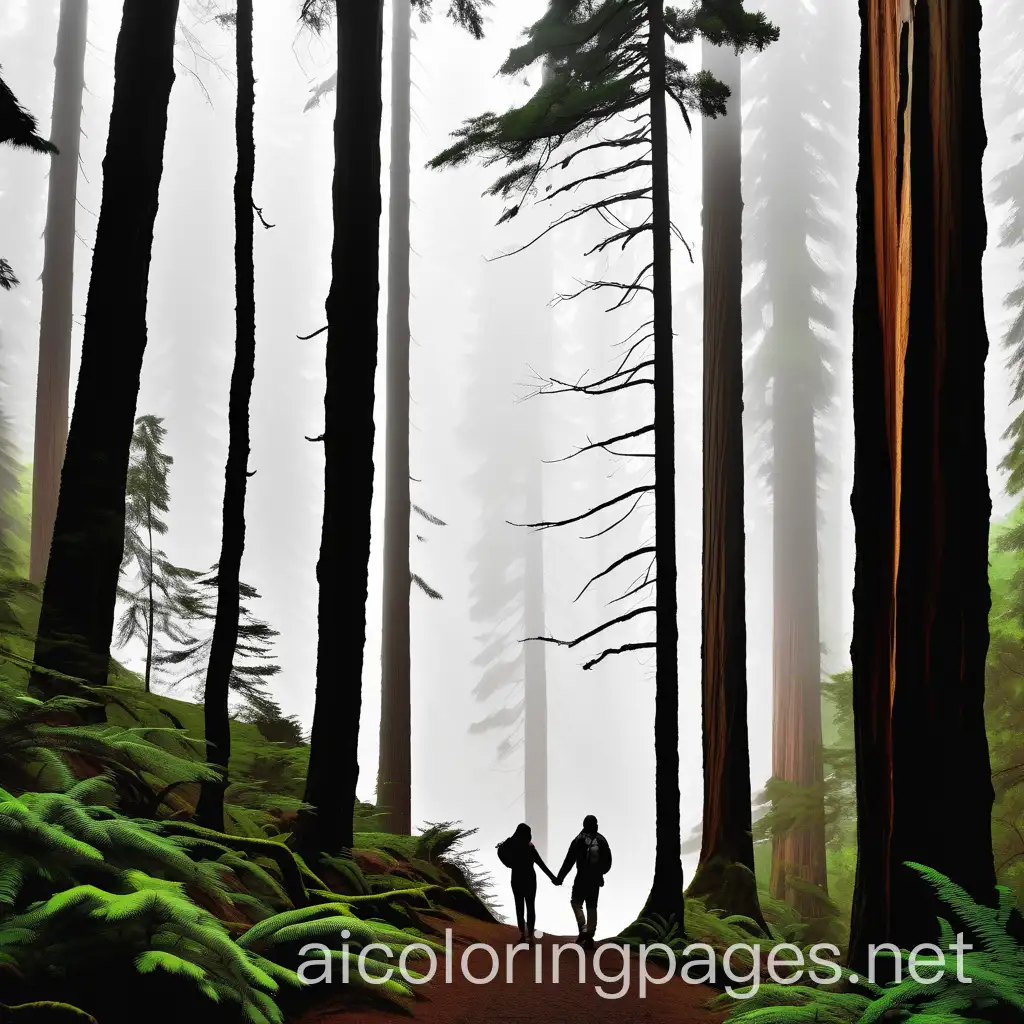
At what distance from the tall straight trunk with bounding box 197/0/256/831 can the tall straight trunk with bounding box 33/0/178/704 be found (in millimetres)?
700

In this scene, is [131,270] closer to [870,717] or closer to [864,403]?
[864,403]

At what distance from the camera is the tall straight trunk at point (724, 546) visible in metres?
10.9

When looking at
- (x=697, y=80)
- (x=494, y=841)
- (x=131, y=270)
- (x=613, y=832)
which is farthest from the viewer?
(x=613, y=832)

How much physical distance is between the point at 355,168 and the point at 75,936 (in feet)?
23.4

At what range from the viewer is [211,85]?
4100 centimetres

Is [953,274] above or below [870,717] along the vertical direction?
above

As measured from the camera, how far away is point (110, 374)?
721 cm

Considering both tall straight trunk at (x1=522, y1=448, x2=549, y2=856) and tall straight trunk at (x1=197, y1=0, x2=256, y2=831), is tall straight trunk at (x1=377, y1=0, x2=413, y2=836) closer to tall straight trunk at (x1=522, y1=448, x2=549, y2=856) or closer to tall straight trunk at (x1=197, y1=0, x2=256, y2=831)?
tall straight trunk at (x1=197, y1=0, x2=256, y2=831)

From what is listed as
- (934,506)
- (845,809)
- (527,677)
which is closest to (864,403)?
(934,506)

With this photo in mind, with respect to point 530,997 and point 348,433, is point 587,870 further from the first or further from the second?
point 348,433

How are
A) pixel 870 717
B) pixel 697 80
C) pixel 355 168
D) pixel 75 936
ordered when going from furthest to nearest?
pixel 697 80
pixel 355 168
pixel 870 717
pixel 75 936

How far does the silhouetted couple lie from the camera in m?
7.56

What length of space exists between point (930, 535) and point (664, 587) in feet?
12.3

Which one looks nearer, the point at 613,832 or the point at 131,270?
the point at 131,270
